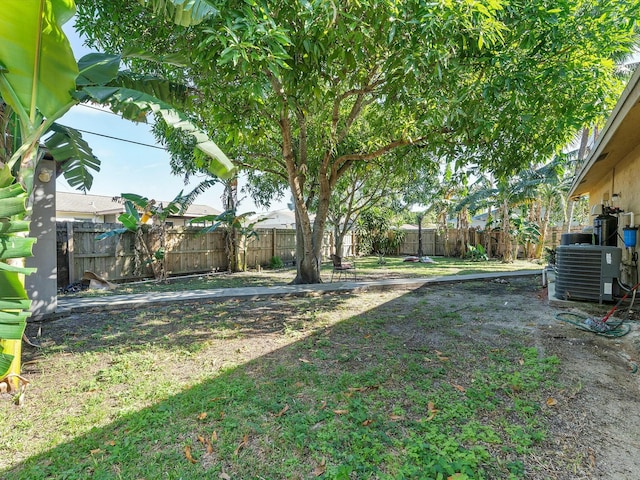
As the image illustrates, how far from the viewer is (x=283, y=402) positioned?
9.63 ft

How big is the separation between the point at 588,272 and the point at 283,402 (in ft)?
20.6

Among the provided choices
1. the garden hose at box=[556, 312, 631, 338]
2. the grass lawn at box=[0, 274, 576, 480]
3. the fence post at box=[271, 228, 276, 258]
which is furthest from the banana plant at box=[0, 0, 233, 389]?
the fence post at box=[271, 228, 276, 258]

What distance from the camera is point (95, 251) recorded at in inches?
368

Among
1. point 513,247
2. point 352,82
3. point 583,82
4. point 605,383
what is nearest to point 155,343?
point 605,383

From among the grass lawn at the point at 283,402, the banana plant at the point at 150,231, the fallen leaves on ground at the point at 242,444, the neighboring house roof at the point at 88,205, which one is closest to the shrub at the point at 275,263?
the banana plant at the point at 150,231

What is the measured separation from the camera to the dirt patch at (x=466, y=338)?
2.29m

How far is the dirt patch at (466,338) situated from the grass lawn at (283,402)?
0.06 meters

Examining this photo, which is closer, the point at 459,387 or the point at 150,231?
the point at 459,387

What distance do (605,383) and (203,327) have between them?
5.06m

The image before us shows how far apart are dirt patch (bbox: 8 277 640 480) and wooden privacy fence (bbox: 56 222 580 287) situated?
3858mm

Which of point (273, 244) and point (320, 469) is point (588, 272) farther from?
point (273, 244)

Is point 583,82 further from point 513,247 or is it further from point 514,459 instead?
point 513,247

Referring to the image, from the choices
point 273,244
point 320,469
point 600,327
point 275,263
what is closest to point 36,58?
point 320,469

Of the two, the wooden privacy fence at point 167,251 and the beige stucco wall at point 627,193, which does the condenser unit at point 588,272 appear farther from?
the wooden privacy fence at point 167,251
